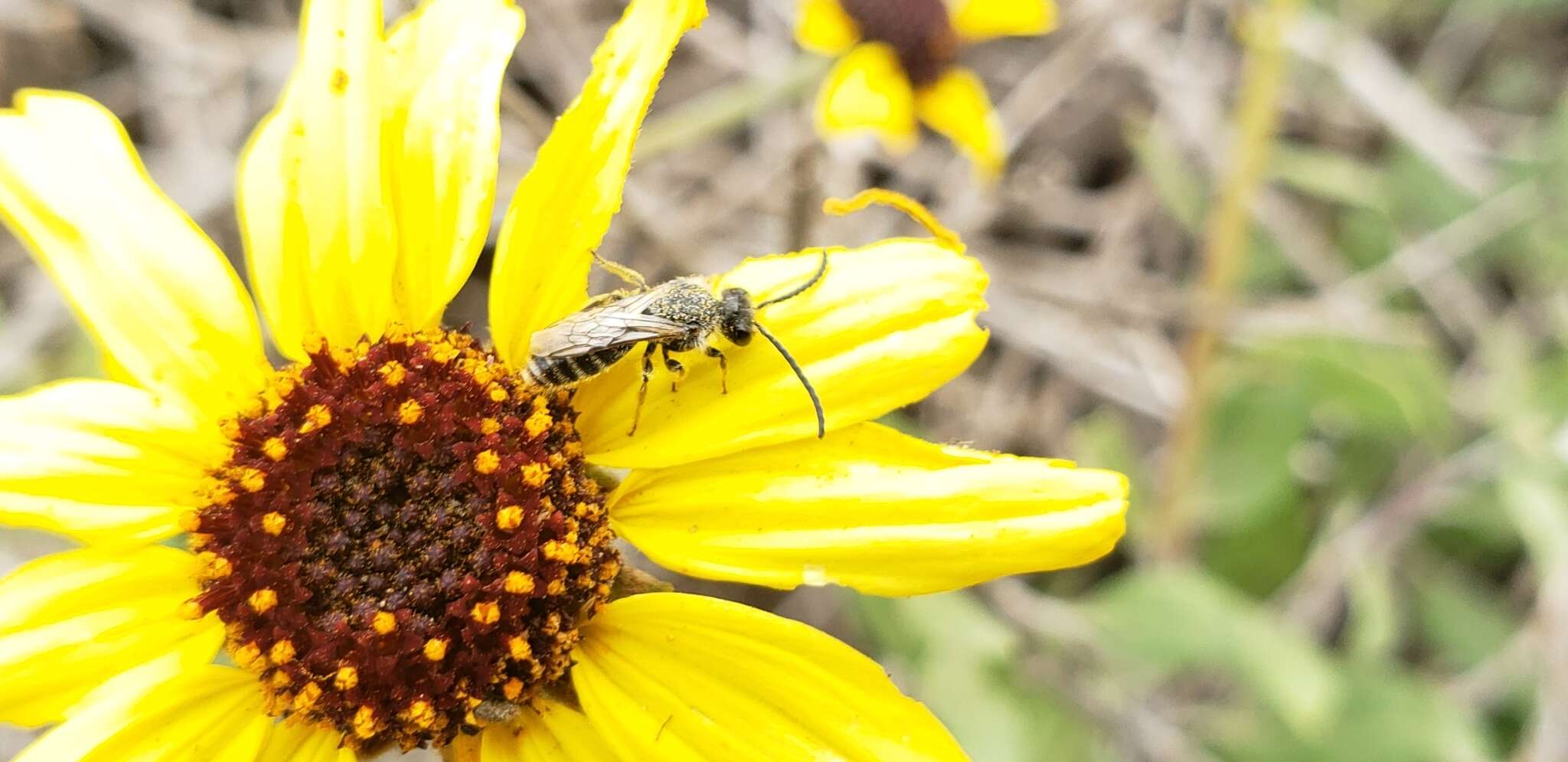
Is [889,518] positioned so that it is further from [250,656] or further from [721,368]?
[250,656]

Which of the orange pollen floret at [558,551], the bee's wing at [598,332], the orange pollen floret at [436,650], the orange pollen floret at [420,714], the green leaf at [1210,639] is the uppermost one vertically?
the bee's wing at [598,332]

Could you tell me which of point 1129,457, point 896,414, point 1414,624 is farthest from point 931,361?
point 1414,624

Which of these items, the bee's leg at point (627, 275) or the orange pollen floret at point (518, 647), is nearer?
the orange pollen floret at point (518, 647)

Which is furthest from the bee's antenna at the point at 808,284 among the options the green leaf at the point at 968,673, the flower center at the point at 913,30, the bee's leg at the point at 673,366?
the flower center at the point at 913,30

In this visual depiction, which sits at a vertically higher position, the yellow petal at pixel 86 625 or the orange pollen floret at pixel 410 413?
the orange pollen floret at pixel 410 413

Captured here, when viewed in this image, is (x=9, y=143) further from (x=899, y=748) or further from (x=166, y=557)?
(x=899, y=748)

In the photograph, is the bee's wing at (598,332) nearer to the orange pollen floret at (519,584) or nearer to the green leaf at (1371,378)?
the orange pollen floret at (519,584)
